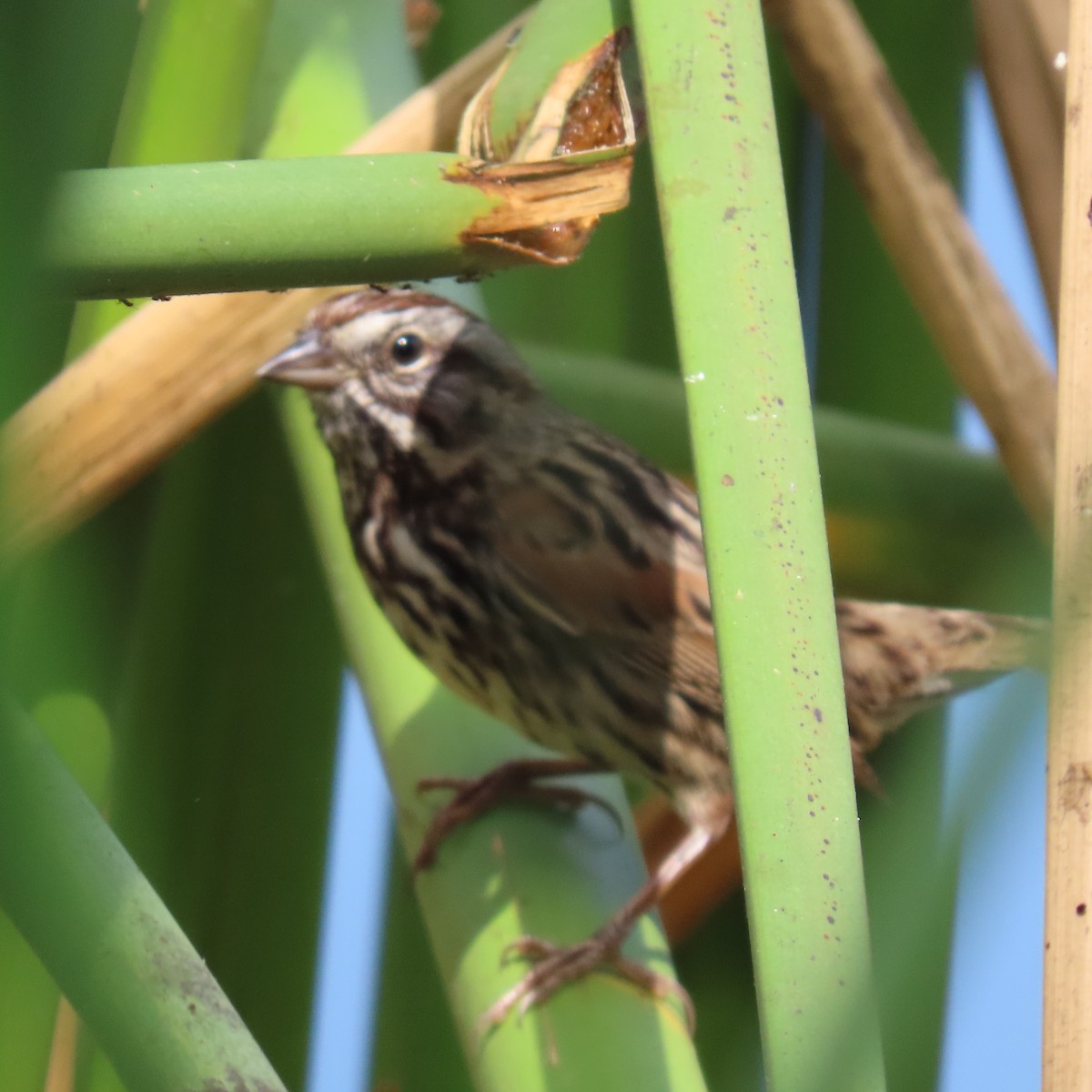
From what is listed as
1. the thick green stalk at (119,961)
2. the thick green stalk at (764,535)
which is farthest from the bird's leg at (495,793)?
the thick green stalk at (764,535)

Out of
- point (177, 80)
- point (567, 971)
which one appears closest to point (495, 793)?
point (567, 971)

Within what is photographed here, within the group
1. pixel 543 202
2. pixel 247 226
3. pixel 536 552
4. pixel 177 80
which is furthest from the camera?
pixel 536 552

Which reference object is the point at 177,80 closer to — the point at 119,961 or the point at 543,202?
the point at 543,202

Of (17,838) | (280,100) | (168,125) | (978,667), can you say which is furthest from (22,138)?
(978,667)

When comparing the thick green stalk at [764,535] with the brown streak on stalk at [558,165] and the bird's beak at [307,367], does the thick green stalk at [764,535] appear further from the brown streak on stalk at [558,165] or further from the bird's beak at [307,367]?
the bird's beak at [307,367]

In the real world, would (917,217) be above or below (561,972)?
above

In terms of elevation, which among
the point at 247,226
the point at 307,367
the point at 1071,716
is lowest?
Result: the point at 1071,716
